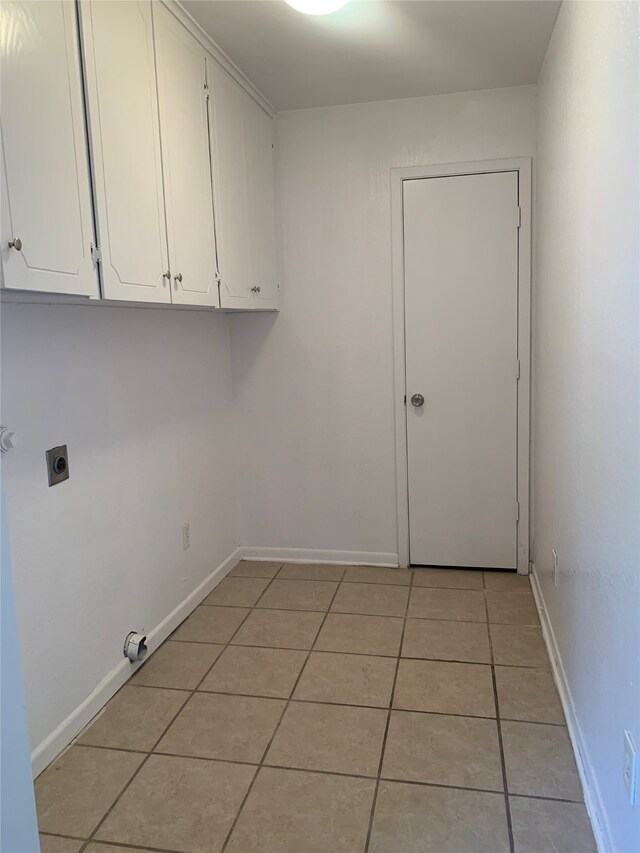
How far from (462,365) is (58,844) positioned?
2.60 meters

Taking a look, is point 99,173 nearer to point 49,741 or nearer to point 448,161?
point 49,741

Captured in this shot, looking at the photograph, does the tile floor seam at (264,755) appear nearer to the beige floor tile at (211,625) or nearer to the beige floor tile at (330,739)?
the beige floor tile at (330,739)

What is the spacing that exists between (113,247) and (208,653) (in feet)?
5.54

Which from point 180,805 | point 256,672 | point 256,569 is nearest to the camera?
point 180,805

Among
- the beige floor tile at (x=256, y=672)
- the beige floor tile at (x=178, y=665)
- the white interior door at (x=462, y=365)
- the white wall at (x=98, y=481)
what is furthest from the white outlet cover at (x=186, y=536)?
the white interior door at (x=462, y=365)

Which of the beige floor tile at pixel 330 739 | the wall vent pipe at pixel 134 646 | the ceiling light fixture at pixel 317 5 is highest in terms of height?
the ceiling light fixture at pixel 317 5

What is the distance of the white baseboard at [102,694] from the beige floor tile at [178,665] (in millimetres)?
42

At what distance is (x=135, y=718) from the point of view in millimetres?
2260

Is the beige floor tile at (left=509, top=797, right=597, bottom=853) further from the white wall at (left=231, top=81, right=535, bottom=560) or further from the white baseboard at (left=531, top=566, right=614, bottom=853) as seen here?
the white wall at (left=231, top=81, right=535, bottom=560)

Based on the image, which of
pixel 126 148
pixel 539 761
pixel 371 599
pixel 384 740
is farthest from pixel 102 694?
pixel 126 148

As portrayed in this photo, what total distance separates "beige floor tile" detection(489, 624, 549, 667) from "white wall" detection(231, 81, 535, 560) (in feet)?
3.01

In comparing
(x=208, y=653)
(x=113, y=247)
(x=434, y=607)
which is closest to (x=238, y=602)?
(x=208, y=653)

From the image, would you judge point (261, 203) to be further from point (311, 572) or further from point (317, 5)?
point (311, 572)

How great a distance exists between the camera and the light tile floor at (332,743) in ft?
5.67
